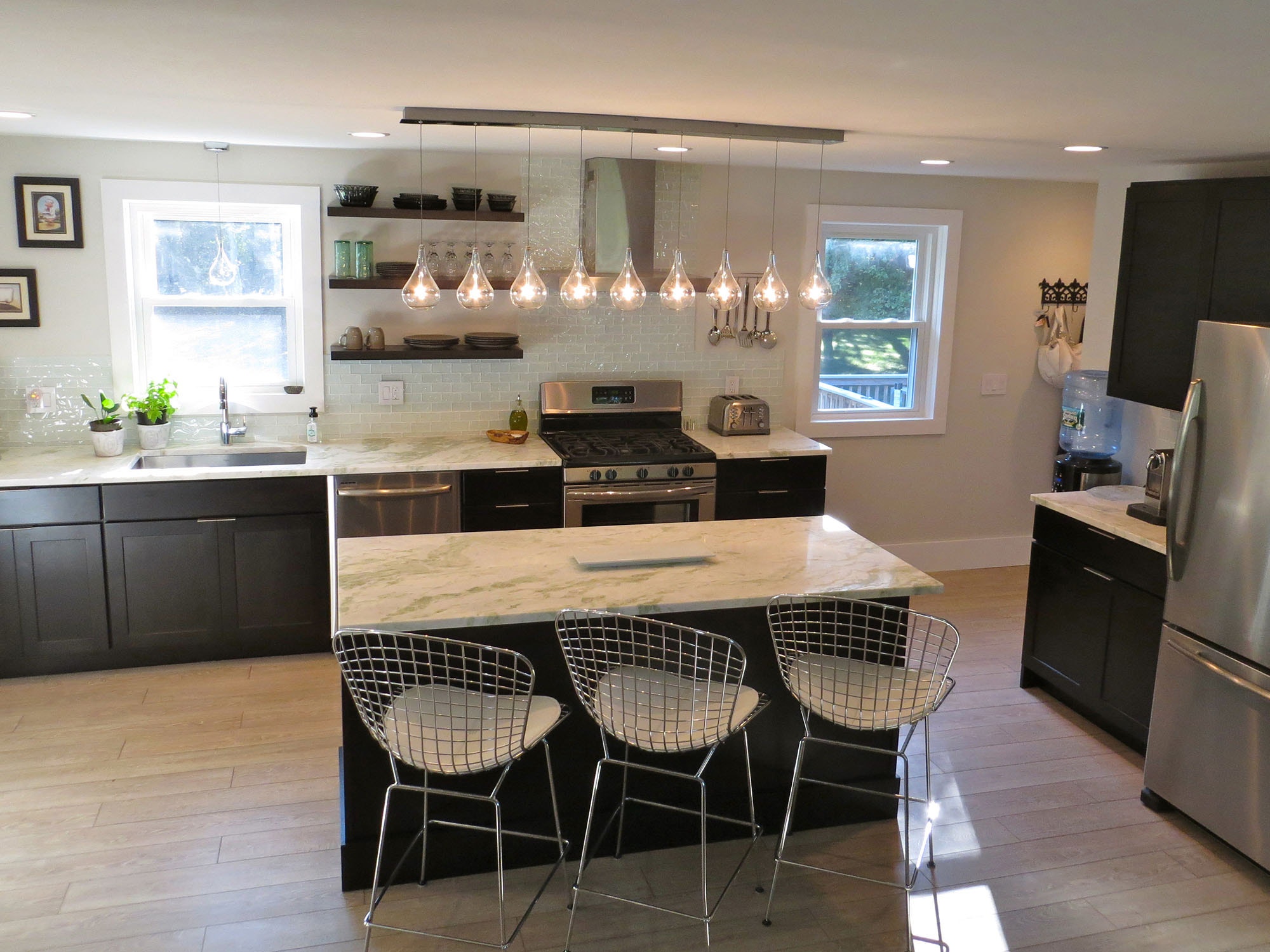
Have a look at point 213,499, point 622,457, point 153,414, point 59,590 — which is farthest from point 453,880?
point 153,414

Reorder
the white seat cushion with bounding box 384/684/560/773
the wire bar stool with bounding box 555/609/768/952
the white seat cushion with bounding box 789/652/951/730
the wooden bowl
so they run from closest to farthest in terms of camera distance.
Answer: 1. the white seat cushion with bounding box 384/684/560/773
2. the wire bar stool with bounding box 555/609/768/952
3. the white seat cushion with bounding box 789/652/951/730
4. the wooden bowl

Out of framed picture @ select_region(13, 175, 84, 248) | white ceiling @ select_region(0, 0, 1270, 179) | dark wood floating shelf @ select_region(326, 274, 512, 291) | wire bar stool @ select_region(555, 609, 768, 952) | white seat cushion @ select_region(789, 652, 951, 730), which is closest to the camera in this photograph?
white ceiling @ select_region(0, 0, 1270, 179)

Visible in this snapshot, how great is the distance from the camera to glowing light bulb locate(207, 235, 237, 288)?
4.99 metres

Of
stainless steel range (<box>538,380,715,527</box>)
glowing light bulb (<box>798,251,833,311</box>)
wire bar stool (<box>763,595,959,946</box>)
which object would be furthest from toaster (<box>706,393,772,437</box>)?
wire bar stool (<box>763,595,959,946</box>)

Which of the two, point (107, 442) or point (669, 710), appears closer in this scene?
point (669, 710)

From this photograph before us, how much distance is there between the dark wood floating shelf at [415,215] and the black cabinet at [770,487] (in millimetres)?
1612

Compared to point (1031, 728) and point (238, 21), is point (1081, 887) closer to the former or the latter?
point (1031, 728)

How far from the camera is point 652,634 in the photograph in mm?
2996

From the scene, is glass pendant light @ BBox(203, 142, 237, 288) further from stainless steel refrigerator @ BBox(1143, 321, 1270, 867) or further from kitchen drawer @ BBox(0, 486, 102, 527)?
stainless steel refrigerator @ BBox(1143, 321, 1270, 867)

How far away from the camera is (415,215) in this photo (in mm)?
5027

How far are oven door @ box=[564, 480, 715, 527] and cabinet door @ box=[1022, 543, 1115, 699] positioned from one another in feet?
5.09

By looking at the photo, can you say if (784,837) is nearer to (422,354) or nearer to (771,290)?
(771,290)

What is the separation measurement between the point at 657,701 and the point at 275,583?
256 centimetres

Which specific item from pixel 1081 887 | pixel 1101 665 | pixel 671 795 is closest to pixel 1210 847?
Result: pixel 1081 887
